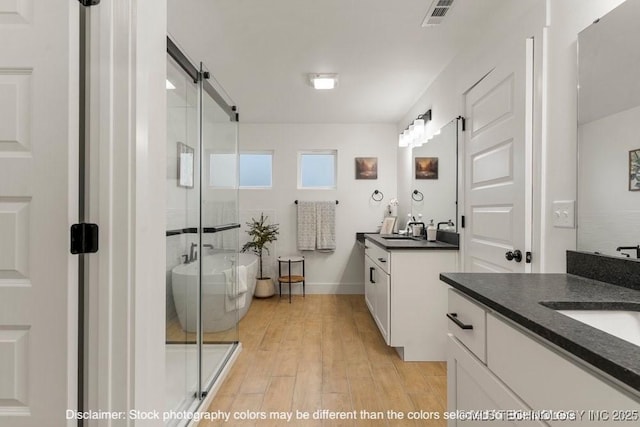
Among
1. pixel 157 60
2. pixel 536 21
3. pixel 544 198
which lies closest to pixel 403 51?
pixel 536 21

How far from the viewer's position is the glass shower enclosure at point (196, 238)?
5.38 feet

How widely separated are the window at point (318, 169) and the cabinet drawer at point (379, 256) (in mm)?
1388

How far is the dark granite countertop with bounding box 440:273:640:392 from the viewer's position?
1.77ft

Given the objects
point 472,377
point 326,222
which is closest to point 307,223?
point 326,222

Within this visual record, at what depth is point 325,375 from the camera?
2178 millimetres

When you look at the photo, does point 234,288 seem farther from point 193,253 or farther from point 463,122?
point 463,122

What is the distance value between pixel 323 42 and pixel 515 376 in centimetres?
230

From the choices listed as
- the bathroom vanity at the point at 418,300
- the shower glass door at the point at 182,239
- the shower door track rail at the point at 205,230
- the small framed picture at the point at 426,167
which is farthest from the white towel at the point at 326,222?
the shower glass door at the point at 182,239

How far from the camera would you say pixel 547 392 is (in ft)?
2.23

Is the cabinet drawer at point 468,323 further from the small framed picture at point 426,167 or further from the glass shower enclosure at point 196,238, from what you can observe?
the small framed picture at point 426,167

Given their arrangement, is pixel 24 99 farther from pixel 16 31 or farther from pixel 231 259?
pixel 231 259

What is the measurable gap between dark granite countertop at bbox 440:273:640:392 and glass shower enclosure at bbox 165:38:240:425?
136 centimetres

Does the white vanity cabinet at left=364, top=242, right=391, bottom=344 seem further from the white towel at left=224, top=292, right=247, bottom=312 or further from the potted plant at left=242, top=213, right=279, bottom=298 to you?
the potted plant at left=242, top=213, right=279, bottom=298

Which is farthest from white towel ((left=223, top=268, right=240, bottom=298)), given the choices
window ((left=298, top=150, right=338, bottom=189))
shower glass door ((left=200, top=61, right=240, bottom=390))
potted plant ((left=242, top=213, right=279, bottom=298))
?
window ((left=298, top=150, right=338, bottom=189))
